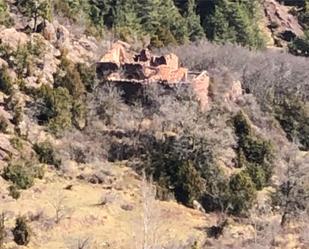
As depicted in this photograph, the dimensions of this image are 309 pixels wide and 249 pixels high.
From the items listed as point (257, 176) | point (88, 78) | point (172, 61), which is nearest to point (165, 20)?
point (172, 61)

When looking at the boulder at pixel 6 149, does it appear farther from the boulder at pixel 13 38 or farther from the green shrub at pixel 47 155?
the boulder at pixel 13 38

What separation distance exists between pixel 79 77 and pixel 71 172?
812 cm

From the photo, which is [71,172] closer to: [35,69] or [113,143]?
[113,143]

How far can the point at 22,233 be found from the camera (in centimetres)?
3362

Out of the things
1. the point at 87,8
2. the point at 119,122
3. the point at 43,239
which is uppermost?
the point at 87,8

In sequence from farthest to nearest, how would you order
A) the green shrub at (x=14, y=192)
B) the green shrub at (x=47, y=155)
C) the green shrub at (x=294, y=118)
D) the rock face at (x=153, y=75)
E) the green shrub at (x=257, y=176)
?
the green shrub at (x=294, y=118)
the rock face at (x=153, y=75)
the green shrub at (x=257, y=176)
the green shrub at (x=47, y=155)
the green shrub at (x=14, y=192)

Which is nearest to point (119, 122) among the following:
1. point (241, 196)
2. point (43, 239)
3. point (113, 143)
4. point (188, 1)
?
point (113, 143)

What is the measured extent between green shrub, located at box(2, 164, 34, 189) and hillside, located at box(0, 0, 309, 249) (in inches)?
2.6

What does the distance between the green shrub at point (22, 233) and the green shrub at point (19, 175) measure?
4431 mm

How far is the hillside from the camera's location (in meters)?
36.9

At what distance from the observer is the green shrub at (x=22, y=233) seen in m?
33.7

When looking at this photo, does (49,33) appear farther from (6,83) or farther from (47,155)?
(47,155)

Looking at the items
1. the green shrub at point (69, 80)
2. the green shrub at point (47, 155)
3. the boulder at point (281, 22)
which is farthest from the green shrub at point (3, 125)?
the boulder at point (281, 22)

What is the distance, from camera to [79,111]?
44531 mm
